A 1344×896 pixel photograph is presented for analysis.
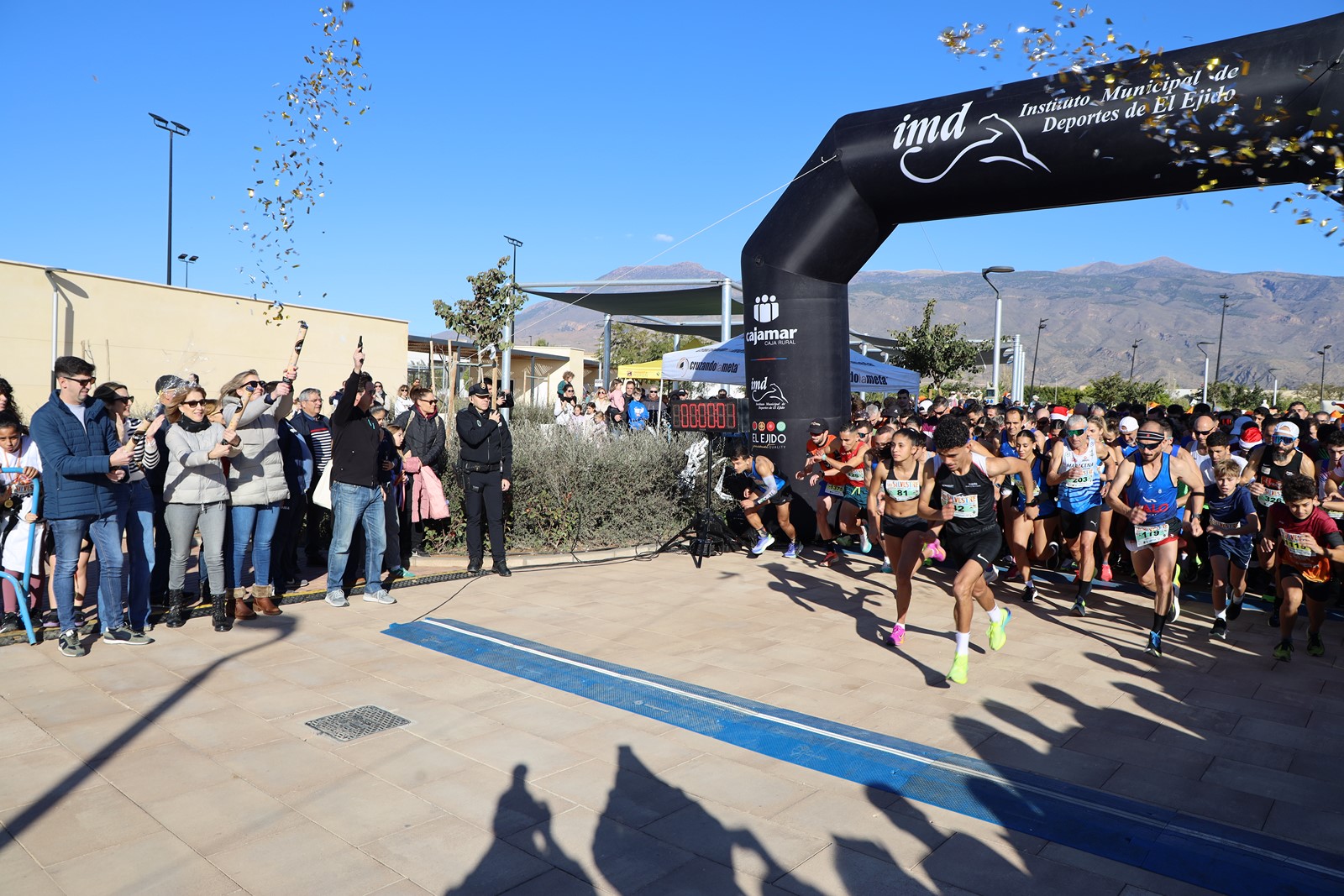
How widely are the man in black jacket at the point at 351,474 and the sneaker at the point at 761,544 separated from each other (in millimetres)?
4512

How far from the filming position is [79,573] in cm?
690

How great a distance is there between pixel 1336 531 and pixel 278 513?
8148 mm

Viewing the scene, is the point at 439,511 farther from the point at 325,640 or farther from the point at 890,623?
the point at 890,623

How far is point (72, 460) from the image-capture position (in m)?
5.79

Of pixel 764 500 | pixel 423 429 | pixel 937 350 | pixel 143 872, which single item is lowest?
pixel 143 872

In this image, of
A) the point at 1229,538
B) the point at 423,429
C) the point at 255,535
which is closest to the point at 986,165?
the point at 1229,538

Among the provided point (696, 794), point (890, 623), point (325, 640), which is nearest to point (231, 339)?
point (325, 640)

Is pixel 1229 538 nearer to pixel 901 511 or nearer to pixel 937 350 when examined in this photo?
pixel 901 511

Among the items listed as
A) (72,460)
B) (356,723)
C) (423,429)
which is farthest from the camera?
(423,429)

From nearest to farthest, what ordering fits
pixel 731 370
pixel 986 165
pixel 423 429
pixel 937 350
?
pixel 986 165, pixel 423 429, pixel 731 370, pixel 937 350

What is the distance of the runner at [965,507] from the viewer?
6.14 m

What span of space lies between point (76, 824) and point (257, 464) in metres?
3.59

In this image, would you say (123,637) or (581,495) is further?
(581,495)

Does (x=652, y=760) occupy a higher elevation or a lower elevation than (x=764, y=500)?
lower
